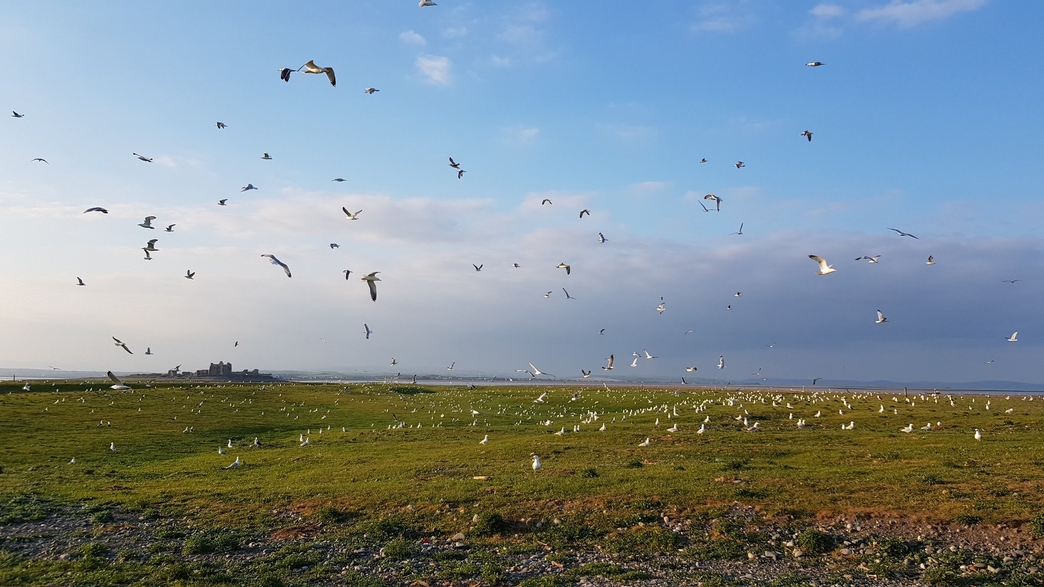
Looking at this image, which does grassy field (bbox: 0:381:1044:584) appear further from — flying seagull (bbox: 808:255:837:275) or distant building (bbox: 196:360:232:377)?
distant building (bbox: 196:360:232:377)

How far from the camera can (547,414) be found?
54.9 metres

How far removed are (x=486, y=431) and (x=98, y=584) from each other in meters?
29.3

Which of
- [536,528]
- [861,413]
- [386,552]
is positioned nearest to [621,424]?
[861,413]

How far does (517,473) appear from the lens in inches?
882

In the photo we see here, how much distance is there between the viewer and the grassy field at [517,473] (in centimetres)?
1611

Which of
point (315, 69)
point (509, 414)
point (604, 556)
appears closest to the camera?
point (604, 556)

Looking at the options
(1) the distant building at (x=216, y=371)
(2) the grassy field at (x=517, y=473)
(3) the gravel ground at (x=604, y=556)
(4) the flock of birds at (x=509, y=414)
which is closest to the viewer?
(3) the gravel ground at (x=604, y=556)

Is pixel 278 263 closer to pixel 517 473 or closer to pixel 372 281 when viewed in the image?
pixel 372 281

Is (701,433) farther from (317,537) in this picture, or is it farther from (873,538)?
(317,537)

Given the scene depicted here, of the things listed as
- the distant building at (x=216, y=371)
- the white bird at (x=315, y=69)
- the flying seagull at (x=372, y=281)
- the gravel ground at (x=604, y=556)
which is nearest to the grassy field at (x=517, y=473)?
the gravel ground at (x=604, y=556)

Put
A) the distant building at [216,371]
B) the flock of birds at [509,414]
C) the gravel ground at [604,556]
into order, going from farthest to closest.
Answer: the distant building at [216,371] → the flock of birds at [509,414] → the gravel ground at [604,556]

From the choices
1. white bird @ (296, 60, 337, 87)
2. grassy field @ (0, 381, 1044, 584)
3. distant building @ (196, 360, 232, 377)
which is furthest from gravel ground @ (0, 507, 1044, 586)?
distant building @ (196, 360, 232, 377)

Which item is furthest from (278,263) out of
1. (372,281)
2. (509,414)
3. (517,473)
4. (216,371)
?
(216,371)

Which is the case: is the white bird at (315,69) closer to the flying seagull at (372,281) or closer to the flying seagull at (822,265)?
the flying seagull at (372,281)
